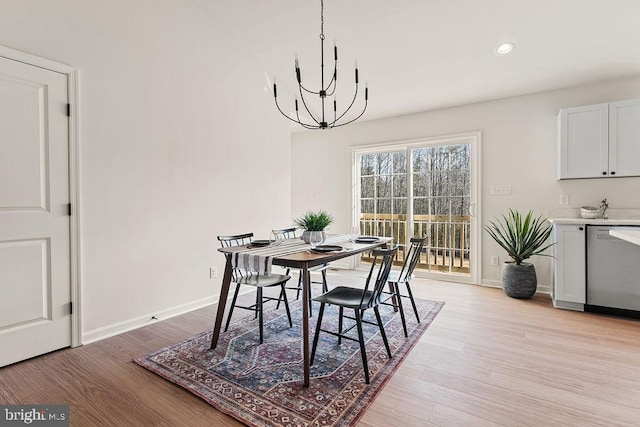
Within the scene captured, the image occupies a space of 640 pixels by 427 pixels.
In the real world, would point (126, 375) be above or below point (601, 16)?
below

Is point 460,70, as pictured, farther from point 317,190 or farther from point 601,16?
point 317,190

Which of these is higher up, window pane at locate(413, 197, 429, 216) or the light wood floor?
window pane at locate(413, 197, 429, 216)

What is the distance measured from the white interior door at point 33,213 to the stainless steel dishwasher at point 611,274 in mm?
4647

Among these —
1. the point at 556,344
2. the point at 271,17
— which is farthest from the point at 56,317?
the point at 556,344

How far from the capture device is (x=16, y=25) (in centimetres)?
207

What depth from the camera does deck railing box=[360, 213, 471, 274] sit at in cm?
439

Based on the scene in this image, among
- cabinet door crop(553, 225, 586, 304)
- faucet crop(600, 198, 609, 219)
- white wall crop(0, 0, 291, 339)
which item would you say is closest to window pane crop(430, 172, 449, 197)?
cabinet door crop(553, 225, 586, 304)

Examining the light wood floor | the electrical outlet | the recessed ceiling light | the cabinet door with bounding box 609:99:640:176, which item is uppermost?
the recessed ceiling light

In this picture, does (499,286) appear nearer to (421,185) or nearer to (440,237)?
(440,237)

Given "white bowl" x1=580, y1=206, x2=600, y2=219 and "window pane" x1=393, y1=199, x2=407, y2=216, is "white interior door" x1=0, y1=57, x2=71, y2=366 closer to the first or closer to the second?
"window pane" x1=393, y1=199, x2=407, y2=216

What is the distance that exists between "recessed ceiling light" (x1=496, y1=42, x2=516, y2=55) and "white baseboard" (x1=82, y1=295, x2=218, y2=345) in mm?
3815

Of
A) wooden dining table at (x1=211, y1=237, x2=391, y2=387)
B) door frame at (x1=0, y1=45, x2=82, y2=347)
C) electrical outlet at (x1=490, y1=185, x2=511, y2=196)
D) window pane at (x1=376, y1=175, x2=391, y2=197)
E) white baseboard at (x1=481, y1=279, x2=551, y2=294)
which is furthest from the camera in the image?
window pane at (x1=376, y1=175, x2=391, y2=197)

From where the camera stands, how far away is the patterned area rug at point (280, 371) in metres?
1.63

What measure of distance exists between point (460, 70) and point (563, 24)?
3.00ft
